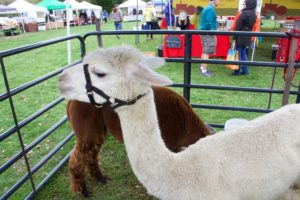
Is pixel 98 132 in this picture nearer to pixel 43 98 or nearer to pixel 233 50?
pixel 43 98

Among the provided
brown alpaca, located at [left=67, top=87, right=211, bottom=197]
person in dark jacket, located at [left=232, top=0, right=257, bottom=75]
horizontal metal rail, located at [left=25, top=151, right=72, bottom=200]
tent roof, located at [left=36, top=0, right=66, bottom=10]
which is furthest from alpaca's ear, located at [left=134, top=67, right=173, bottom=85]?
tent roof, located at [left=36, top=0, right=66, bottom=10]

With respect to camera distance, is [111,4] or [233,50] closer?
[233,50]

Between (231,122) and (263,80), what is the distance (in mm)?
3884

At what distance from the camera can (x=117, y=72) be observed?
4.82ft

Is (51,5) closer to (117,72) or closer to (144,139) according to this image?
(117,72)

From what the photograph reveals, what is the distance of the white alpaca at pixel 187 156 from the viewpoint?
1480mm

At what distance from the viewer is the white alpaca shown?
1.48 metres

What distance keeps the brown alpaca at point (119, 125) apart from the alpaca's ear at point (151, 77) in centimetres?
103

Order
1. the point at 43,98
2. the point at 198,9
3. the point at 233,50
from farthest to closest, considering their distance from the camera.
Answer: the point at 198,9, the point at 233,50, the point at 43,98

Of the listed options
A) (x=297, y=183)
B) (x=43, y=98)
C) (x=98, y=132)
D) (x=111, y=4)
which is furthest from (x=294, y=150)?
(x=111, y=4)

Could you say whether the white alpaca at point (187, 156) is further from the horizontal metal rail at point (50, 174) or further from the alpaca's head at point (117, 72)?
the horizontal metal rail at point (50, 174)

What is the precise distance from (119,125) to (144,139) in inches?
37.7

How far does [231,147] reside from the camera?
1.58m

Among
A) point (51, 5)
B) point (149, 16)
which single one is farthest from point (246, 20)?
point (51, 5)
